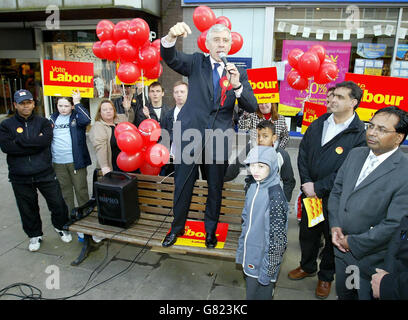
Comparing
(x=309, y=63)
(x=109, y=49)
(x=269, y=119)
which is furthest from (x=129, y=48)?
(x=309, y=63)

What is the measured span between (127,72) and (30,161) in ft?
5.60

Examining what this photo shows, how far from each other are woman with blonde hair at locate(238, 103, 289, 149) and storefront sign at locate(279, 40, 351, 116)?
461 centimetres

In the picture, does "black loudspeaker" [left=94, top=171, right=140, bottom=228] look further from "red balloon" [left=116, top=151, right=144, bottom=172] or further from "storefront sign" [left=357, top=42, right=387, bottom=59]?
"storefront sign" [left=357, top=42, right=387, bottom=59]

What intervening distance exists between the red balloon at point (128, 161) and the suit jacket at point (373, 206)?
2.57 m

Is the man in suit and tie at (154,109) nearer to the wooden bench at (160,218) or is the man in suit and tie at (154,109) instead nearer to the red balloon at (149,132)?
the red balloon at (149,132)

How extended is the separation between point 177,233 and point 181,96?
7.02 feet

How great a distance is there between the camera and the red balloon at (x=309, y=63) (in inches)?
179

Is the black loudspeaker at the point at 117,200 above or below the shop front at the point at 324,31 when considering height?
below

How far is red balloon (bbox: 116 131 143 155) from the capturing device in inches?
153

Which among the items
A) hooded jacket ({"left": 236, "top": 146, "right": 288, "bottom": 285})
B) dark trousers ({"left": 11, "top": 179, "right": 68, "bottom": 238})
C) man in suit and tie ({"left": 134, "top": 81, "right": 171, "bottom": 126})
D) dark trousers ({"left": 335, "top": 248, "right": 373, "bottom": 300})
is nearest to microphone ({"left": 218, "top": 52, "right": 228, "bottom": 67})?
hooded jacket ({"left": 236, "top": 146, "right": 288, "bottom": 285})

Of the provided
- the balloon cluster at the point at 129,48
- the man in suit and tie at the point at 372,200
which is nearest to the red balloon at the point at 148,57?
the balloon cluster at the point at 129,48

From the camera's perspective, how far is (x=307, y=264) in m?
3.55

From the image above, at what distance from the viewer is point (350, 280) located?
8.88ft

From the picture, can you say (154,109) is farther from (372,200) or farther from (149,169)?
(372,200)
